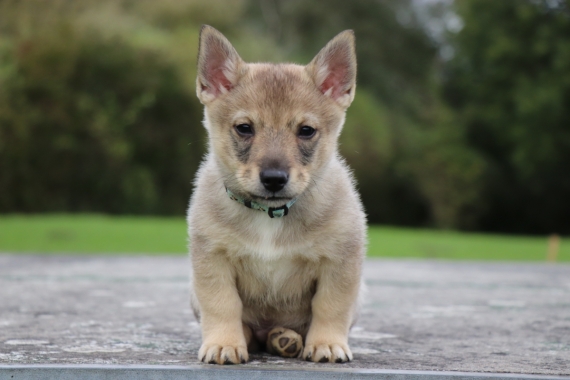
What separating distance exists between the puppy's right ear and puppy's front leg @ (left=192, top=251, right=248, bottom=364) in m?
1.00

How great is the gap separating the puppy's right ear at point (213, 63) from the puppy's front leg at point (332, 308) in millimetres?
1221

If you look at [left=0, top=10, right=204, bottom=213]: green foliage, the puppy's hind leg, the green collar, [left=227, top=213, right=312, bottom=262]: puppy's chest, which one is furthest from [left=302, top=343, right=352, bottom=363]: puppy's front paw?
[left=0, top=10, right=204, bottom=213]: green foliage

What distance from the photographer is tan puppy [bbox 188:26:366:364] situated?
384 centimetres

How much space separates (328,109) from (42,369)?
2026 millimetres

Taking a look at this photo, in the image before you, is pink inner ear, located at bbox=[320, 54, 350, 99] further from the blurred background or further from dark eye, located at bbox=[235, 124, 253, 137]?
the blurred background

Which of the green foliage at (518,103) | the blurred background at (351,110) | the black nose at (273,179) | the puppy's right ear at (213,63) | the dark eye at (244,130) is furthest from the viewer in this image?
the green foliage at (518,103)

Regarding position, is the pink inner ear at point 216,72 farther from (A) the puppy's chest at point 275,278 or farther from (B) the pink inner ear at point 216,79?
(A) the puppy's chest at point 275,278

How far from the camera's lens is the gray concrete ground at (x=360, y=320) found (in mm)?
3775

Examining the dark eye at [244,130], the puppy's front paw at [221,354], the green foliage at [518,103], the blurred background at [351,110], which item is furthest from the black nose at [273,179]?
the green foliage at [518,103]

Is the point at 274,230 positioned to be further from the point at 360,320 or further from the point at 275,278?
the point at 360,320

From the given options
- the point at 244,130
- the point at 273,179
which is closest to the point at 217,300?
the point at 273,179

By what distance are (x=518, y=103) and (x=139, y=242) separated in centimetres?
1942

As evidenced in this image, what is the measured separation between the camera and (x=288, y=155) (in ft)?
12.5

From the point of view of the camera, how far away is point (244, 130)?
398 cm
